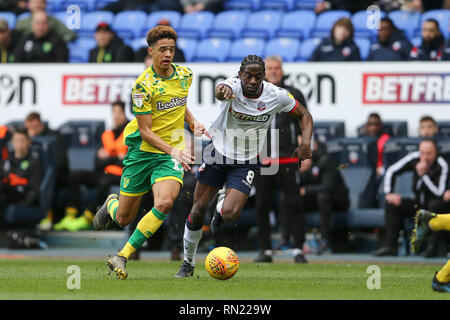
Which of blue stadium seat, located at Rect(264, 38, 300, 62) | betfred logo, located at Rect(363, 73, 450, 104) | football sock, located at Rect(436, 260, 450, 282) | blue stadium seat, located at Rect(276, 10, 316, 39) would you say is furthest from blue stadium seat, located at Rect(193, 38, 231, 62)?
football sock, located at Rect(436, 260, 450, 282)

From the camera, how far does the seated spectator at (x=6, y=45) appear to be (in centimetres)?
1697

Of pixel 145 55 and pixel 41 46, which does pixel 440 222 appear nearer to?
pixel 145 55

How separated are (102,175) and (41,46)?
10.1ft

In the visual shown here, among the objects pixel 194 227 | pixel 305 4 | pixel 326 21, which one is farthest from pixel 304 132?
pixel 305 4

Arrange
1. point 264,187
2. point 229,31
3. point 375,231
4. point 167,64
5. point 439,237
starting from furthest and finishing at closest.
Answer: point 229,31 → point 375,231 → point 439,237 → point 264,187 → point 167,64

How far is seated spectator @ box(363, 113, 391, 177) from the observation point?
47.8ft

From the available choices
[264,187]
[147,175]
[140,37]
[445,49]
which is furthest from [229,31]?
[147,175]

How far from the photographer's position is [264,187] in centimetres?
1269

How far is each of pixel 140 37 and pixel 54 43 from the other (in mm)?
2104

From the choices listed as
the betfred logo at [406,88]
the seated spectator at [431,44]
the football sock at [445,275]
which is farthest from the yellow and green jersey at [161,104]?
the seated spectator at [431,44]

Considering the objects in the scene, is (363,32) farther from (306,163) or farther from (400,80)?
(306,163)

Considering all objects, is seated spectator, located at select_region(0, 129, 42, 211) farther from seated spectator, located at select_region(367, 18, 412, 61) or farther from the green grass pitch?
seated spectator, located at select_region(367, 18, 412, 61)

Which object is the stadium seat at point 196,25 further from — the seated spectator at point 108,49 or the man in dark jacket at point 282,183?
the man in dark jacket at point 282,183

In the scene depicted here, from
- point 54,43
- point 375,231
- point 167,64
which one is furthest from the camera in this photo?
point 54,43
